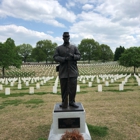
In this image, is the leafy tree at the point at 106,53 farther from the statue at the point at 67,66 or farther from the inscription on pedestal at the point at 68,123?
the inscription on pedestal at the point at 68,123

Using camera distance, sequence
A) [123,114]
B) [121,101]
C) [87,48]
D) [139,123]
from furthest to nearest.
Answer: [87,48], [121,101], [123,114], [139,123]

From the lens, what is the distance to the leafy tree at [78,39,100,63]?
72.7 m

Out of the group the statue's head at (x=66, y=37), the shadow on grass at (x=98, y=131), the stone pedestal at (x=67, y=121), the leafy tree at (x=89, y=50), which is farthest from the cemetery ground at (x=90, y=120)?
the leafy tree at (x=89, y=50)

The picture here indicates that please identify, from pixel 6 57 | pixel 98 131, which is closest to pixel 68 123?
pixel 98 131

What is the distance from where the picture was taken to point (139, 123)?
6168 millimetres

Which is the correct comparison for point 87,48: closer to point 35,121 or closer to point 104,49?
point 104,49

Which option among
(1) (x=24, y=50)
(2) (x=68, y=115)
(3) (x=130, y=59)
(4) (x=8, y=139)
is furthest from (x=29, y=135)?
(1) (x=24, y=50)

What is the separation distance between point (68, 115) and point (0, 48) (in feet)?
98.0

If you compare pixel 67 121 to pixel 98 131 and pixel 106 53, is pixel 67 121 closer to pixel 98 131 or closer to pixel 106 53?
pixel 98 131

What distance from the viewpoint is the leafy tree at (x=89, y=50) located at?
238 feet

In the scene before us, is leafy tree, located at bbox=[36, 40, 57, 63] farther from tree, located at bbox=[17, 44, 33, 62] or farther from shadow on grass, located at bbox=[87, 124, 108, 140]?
shadow on grass, located at bbox=[87, 124, 108, 140]

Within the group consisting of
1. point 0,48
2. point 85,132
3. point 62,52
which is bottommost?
point 85,132

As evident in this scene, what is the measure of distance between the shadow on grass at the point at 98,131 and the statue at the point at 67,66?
1.20 m

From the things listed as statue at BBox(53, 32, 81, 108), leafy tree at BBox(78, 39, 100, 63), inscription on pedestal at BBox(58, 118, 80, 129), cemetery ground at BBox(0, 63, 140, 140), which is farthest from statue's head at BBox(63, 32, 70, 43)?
leafy tree at BBox(78, 39, 100, 63)
